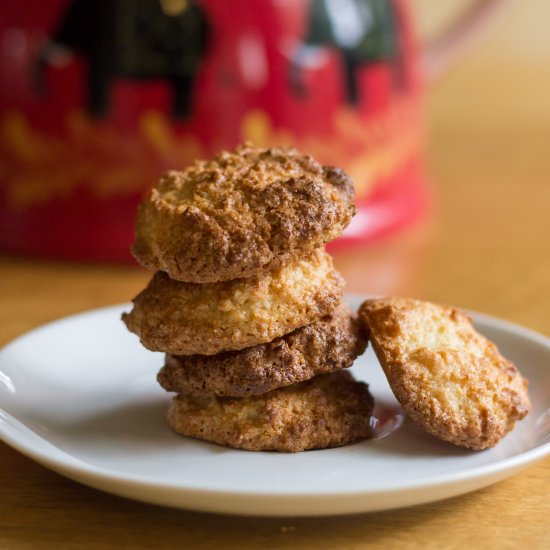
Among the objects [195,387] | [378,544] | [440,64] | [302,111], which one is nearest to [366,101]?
[302,111]

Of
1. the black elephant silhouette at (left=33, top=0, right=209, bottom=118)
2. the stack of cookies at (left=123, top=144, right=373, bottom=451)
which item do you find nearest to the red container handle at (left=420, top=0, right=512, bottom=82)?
the black elephant silhouette at (left=33, top=0, right=209, bottom=118)

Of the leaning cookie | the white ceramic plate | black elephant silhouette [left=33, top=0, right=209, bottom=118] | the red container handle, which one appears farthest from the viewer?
the red container handle

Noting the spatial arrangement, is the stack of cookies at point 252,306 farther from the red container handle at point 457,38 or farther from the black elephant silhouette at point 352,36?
the red container handle at point 457,38

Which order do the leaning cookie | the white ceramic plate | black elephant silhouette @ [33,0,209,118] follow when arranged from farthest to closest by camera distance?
black elephant silhouette @ [33,0,209,118] → the leaning cookie → the white ceramic plate

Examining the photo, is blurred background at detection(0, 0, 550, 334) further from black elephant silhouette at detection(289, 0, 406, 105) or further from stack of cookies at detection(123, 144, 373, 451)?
stack of cookies at detection(123, 144, 373, 451)

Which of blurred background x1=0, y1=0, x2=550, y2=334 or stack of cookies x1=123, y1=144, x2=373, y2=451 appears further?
blurred background x1=0, y1=0, x2=550, y2=334

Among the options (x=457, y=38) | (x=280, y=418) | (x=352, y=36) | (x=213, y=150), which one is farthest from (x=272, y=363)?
(x=457, y=38)

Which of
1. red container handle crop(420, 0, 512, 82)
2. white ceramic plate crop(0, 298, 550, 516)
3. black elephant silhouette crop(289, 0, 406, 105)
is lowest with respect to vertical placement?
white ceramic plate crop(0, 298, 550, 516)

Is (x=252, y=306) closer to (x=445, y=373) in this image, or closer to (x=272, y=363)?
(x=272, y=363)
